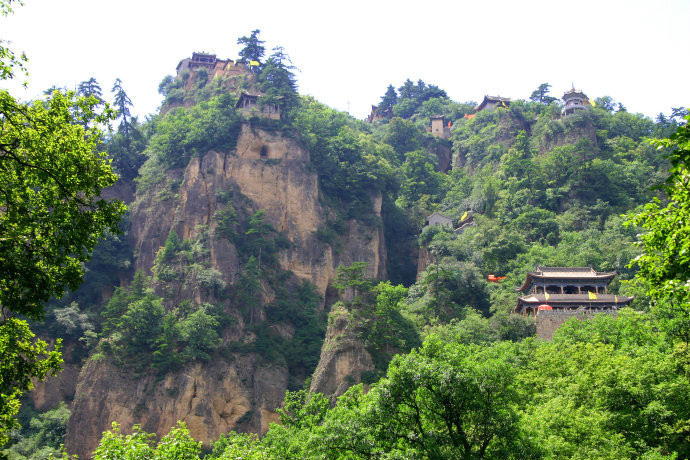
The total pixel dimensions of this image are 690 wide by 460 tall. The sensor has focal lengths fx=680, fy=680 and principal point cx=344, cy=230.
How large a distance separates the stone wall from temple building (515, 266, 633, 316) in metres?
0.30

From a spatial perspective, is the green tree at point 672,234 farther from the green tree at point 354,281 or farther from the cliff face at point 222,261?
the cliff face at point 222,261

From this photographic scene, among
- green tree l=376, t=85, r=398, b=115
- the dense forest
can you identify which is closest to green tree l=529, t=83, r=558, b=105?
the dense forest

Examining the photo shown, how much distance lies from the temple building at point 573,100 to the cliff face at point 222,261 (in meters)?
28.3

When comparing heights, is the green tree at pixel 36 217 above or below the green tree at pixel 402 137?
below

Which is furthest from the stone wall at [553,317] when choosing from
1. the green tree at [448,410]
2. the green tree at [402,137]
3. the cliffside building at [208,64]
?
the cliffside building at [208,64]

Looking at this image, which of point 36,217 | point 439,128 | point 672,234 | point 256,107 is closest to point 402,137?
point 439,128

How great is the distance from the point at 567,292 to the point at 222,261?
2584cm

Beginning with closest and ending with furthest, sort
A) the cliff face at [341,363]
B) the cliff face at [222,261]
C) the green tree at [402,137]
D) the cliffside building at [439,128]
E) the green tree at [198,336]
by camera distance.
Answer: the cliff face at [341,363]
the cliff face at [222,261]
the green tree at [198,336]
the green tree at [402,137]
the cliffside building at [439,128]

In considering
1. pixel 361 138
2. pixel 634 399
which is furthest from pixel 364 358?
pixel 361 138

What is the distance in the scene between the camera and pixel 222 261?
52.6 meters

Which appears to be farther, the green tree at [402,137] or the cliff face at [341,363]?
the green tree at [402,137]

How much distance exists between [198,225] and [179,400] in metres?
15.4

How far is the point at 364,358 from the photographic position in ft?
136

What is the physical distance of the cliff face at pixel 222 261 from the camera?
148ft
